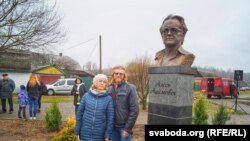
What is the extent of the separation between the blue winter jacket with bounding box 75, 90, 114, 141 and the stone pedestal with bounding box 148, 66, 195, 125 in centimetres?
150

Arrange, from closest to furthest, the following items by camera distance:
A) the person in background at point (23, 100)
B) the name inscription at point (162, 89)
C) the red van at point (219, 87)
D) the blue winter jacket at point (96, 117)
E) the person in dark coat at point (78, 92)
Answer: the blue winter jacket at point (96, 117)
the name inscription at point (162, 89)
the person in dark coat at point (78, 92)
the person in background at point (23, 100)
the red van at point (219, 87)

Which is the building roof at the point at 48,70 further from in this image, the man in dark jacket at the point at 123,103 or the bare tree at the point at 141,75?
the man in dark jacket at the point at 123,103

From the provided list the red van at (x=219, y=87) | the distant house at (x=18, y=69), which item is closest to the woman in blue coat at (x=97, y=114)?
the distant house at (x=18, y=69)

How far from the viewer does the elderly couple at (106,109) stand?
4.79 m

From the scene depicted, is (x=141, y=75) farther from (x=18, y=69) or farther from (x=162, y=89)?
(x=18, y=69)

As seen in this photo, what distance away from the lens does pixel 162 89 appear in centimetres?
614

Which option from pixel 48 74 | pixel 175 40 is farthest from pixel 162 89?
pixel 48 74

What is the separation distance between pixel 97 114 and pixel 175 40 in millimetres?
2439

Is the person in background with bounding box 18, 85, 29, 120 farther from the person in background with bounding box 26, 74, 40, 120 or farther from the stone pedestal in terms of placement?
the stone pedestal

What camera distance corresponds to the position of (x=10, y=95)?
1377cm

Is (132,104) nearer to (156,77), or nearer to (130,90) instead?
(130,90)

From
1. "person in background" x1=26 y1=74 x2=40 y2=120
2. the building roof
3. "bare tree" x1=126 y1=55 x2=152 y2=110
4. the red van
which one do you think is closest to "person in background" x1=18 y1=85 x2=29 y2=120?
"person in background" x1=26 y1=74 x2=40 y2=120

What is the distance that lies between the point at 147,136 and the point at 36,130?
208 inches

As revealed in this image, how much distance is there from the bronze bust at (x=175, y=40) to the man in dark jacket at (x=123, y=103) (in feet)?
5.04
